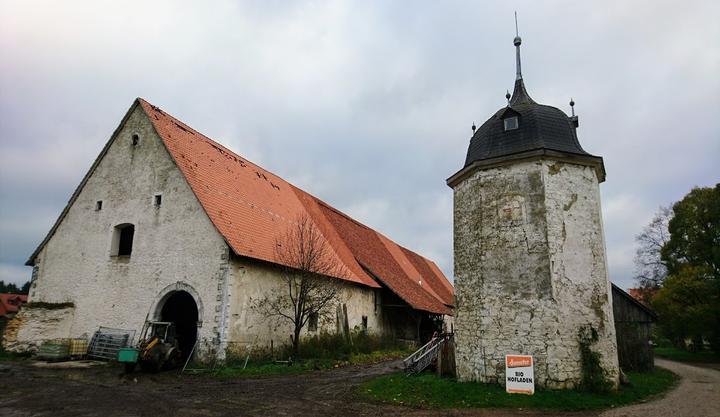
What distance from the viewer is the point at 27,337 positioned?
16.6 m

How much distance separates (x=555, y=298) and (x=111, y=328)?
1448 cm

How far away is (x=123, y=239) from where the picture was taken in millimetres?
17797

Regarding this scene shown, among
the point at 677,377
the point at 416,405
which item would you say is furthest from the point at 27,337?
the point at 677,377

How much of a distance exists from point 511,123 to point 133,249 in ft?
44.6

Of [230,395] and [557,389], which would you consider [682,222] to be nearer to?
[557,389]

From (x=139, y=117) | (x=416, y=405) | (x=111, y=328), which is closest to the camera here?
(x=416, y=405)

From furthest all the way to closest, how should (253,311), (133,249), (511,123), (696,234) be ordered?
(696,234), (133,249), (253,311), (511,123)

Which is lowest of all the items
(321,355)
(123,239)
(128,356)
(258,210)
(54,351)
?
(321,355)

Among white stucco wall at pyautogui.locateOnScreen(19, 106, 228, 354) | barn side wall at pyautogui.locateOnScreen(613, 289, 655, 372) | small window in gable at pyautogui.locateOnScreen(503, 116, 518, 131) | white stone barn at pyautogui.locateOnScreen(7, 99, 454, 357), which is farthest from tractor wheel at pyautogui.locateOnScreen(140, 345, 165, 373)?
barn side wall at pyautogui.locateOnScreen(613, 289, 655, 372)

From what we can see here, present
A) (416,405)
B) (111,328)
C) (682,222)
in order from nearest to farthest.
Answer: (416,405)
(111,328)
(682,222)

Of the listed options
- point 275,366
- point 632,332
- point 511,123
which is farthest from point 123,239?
point 632,332

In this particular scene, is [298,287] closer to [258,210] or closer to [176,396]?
[258,210]

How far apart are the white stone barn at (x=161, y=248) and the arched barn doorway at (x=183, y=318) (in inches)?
1.7

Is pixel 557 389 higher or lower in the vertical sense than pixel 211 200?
lower
